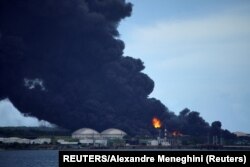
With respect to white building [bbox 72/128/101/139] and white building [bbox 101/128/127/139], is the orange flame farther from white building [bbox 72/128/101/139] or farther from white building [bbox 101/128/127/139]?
white building [bbox 72/128/101/139]

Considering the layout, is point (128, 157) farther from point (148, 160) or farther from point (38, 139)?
point (38, 139)

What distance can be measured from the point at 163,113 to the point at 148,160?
138 meters

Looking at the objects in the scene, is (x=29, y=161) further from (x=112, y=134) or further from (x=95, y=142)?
(x=112, y=134)

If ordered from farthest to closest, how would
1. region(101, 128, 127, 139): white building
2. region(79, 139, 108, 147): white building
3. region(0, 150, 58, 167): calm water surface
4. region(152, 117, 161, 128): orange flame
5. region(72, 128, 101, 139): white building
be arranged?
region(152, 117, 161, 128): orange flame < region(72, 128, 101, 139): white building < region(101, 128, 127, 139): white building < region(79, 139, 108, 147): white building < region(0, 150, 58, 167): calm water surface

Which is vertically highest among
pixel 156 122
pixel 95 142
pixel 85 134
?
pixel 156 122

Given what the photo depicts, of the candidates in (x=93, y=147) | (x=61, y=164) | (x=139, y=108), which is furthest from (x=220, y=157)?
(x=139, y=108)

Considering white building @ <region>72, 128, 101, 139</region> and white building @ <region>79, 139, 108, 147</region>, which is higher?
white building @ <region>72, 128, 101, 139</region>

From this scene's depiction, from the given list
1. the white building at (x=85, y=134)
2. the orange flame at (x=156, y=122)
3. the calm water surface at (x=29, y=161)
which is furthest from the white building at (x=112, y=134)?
the calm water surface at (x=29, y=161)

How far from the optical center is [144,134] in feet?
510

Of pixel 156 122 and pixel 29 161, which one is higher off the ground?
pixel 156 122

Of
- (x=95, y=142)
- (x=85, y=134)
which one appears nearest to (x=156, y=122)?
(x=95, y=142)

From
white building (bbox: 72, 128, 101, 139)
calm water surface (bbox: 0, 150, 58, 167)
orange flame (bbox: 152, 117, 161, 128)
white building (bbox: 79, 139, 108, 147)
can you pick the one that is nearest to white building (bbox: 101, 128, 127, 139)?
white building (bbox: 79, 139, 108, 147)

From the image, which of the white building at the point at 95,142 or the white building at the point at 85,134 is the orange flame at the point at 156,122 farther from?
the white building at the point at 85,134

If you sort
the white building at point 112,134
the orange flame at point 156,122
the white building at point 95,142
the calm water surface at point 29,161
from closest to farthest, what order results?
the calm water surface at point 29,161 → the white building at point 95,142 → the white building at point 112,134 → the orange flame at point 156,122
